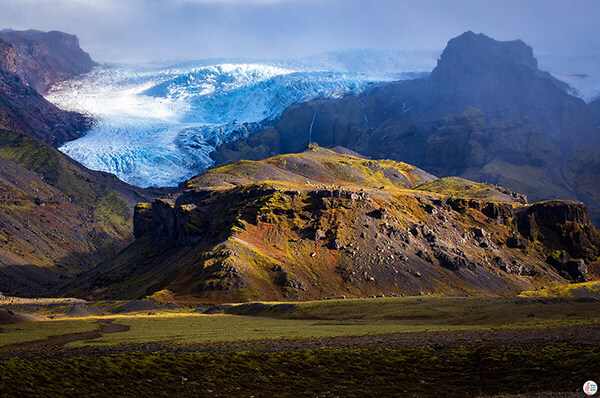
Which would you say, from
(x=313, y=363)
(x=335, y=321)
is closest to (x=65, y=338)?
(x=313, y=363)

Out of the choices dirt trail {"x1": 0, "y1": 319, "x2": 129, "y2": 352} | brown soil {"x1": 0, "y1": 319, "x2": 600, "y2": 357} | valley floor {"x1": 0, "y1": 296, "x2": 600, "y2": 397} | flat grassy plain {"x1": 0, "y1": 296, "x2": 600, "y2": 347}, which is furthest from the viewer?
flat grassy plain {"x1": 0, "y1": 296, "x2": 600, "y2": 347}

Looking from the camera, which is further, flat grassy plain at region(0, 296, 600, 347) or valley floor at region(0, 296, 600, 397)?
flat grassy plain at region(0, 296, 600, 347)

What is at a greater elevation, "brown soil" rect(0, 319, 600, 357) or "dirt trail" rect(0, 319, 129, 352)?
"brown soil" rect(0, 319, 600, 357)

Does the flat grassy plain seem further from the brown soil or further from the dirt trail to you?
the brown soil

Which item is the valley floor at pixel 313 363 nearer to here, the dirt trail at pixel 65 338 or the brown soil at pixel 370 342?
the brown soil at pixel 370 342

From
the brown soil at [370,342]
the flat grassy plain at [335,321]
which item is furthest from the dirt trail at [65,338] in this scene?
the flat grassy plain at [335,321]

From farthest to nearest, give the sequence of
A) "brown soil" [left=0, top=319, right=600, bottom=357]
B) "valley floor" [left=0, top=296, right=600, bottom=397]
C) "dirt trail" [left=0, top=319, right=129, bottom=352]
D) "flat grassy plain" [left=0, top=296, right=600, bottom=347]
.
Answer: "flat grassy plain" [left=0, top=296, right=600, bottom=347] < "dirt trail" [left=0, top=319, right=129, bottom=352] < "brown soil" [left=0, top=319, right=600, bottom=357] < "valley floor" [left=0, top=296, right=600, bottom=397]

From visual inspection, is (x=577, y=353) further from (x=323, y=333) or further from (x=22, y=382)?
(x=22, y=382)

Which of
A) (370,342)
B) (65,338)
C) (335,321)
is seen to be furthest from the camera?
(335,321)

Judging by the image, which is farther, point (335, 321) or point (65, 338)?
point (335, 321)

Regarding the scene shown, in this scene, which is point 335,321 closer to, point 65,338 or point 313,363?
point 65,338

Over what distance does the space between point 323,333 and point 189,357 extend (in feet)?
85.3

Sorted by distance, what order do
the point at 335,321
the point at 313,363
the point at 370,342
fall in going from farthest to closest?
the point at 335,321, the point at 370,342, the point at 313,363

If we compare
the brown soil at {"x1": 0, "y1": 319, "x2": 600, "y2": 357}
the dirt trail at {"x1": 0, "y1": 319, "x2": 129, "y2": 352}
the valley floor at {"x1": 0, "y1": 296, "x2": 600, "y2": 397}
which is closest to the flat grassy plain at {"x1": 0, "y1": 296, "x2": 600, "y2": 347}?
the valley floor at {"x1": 0, "y1": 296, "x2": 600, "y2": 397}
